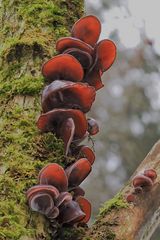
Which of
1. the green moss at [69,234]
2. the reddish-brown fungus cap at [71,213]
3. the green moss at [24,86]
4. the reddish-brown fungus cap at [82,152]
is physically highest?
the green moss at [24,86]

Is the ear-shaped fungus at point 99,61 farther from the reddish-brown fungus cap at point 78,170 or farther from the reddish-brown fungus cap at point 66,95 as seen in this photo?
the reddish-brown fungus cap at point 78,170

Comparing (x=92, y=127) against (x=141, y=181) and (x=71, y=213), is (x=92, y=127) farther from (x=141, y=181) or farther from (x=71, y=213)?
(x=71, y=213)

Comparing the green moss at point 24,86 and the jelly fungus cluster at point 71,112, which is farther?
the green moss at point 24,86

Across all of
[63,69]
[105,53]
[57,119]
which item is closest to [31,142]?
[57,119]

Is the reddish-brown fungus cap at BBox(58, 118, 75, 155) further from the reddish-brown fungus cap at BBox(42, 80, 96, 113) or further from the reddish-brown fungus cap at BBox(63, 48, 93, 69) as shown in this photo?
the reddish-brown fungus cap at BBox(63, 48, 93, 69)

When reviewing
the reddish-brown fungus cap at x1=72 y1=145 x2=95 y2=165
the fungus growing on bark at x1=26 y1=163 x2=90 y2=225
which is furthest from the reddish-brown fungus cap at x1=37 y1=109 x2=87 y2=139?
the fungus growing on bark at x1=26 y1=163 x2=90 y2=225

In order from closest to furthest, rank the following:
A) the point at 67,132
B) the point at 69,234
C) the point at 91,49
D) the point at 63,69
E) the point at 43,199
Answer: the point at 43,199, the point at 69,234, the point at 67,132, the point at 63,69, the point at 91,49

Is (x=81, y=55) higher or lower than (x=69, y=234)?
higher

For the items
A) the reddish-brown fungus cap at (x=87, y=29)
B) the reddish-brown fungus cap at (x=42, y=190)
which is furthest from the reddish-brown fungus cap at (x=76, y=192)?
the reddish-brown fungus cap at (x=87, y=29)

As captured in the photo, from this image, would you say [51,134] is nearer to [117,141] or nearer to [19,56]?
[19,56]
